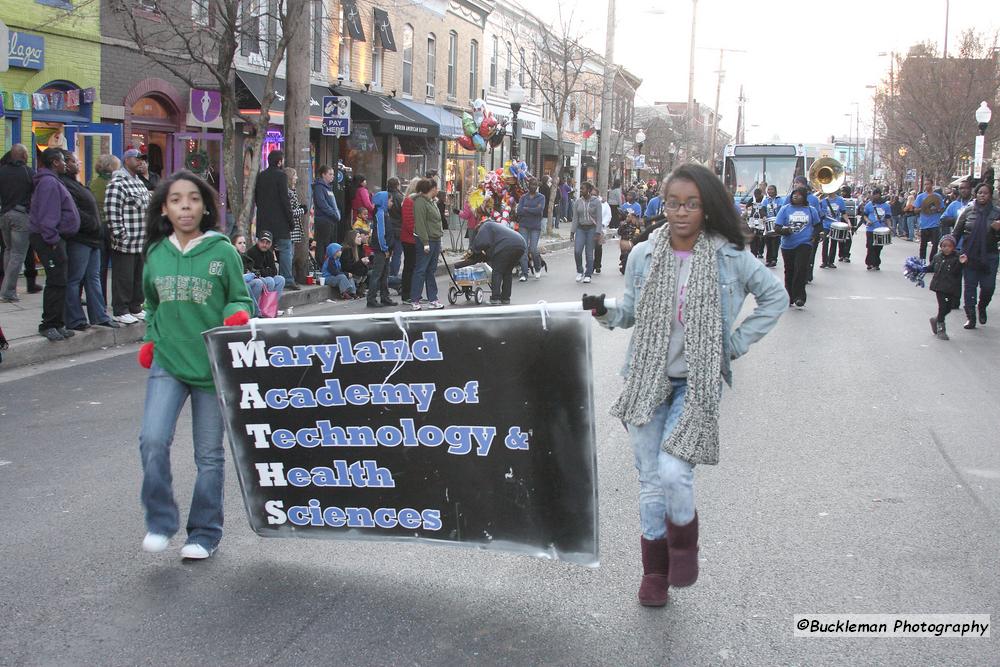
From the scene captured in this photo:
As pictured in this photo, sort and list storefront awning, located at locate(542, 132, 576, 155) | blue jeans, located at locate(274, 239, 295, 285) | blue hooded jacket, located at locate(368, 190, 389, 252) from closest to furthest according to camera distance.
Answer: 1. blue hooded jacket, located at locate(368, 190, 389, 252)
2. blue jeans, located at locate(274, 239, 295, 285)
3. storefront awning, located at locate(542, 132, 576, 155)

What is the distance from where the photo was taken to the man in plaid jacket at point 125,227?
11.1m

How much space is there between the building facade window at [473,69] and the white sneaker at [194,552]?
33.4 metres

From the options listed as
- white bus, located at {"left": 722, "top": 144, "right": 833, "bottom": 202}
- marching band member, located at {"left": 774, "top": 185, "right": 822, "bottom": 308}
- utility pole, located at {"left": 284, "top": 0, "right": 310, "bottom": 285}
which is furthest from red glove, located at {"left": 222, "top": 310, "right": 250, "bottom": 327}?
white bus, located at {"left": 722, "top": 144, "right": 833, "bottom": 202}

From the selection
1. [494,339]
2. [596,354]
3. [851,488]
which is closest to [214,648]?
[494,339]

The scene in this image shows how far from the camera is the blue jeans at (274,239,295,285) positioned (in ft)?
50.3

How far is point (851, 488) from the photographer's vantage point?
245 inches

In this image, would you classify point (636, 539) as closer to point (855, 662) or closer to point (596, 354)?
point (855, 662)

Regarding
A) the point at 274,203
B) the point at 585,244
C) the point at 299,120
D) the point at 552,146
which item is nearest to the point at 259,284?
the point at 274,203

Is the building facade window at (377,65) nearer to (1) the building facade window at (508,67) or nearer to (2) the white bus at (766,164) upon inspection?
(2) the white bus at (766,164)

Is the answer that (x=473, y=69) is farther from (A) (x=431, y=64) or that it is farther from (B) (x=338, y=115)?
(B) (x=338, y=115)

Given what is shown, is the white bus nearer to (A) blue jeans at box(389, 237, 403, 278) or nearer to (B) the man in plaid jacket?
(A) blue jeans at box(389, 237, 403, 278)

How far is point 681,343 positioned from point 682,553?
2.76ft

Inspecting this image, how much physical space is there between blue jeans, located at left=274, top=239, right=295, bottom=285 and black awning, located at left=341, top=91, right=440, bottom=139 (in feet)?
36.0

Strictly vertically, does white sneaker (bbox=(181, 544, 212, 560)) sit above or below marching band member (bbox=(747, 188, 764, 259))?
below
